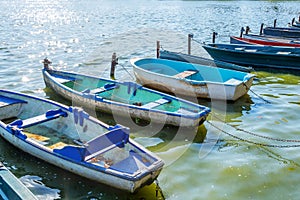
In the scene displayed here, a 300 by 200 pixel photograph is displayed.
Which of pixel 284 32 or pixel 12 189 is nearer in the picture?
pixel 12 189

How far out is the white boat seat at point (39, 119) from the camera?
9.15m

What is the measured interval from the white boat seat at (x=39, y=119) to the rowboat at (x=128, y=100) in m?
1.87

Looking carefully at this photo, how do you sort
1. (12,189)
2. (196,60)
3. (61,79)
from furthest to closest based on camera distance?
(196,60)
(61,79)
(12,189)

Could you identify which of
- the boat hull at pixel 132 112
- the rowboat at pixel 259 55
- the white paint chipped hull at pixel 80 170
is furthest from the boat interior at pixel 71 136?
the rowboat at pixel 259 55

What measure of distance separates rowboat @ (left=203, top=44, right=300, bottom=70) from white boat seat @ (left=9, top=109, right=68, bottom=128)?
11.4 metres

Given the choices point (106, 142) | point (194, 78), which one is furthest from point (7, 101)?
point (194, 78)

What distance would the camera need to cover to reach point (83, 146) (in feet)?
24.1

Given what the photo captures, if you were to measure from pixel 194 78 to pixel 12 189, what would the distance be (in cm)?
1031

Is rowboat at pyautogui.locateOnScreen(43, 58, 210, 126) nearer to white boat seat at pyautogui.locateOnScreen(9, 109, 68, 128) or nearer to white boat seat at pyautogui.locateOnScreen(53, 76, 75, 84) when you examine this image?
white boat seat at pyautogui.locateOnScreen(53, 76, 75, 84)

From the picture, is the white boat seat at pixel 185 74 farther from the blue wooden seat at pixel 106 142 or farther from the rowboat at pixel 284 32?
the rowboat at pixel 284 32

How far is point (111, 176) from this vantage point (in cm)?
712

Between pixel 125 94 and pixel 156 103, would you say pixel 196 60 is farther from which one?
pixel 156 103

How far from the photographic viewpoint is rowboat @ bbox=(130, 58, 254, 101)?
41.5ft

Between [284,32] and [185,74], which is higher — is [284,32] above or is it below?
below
